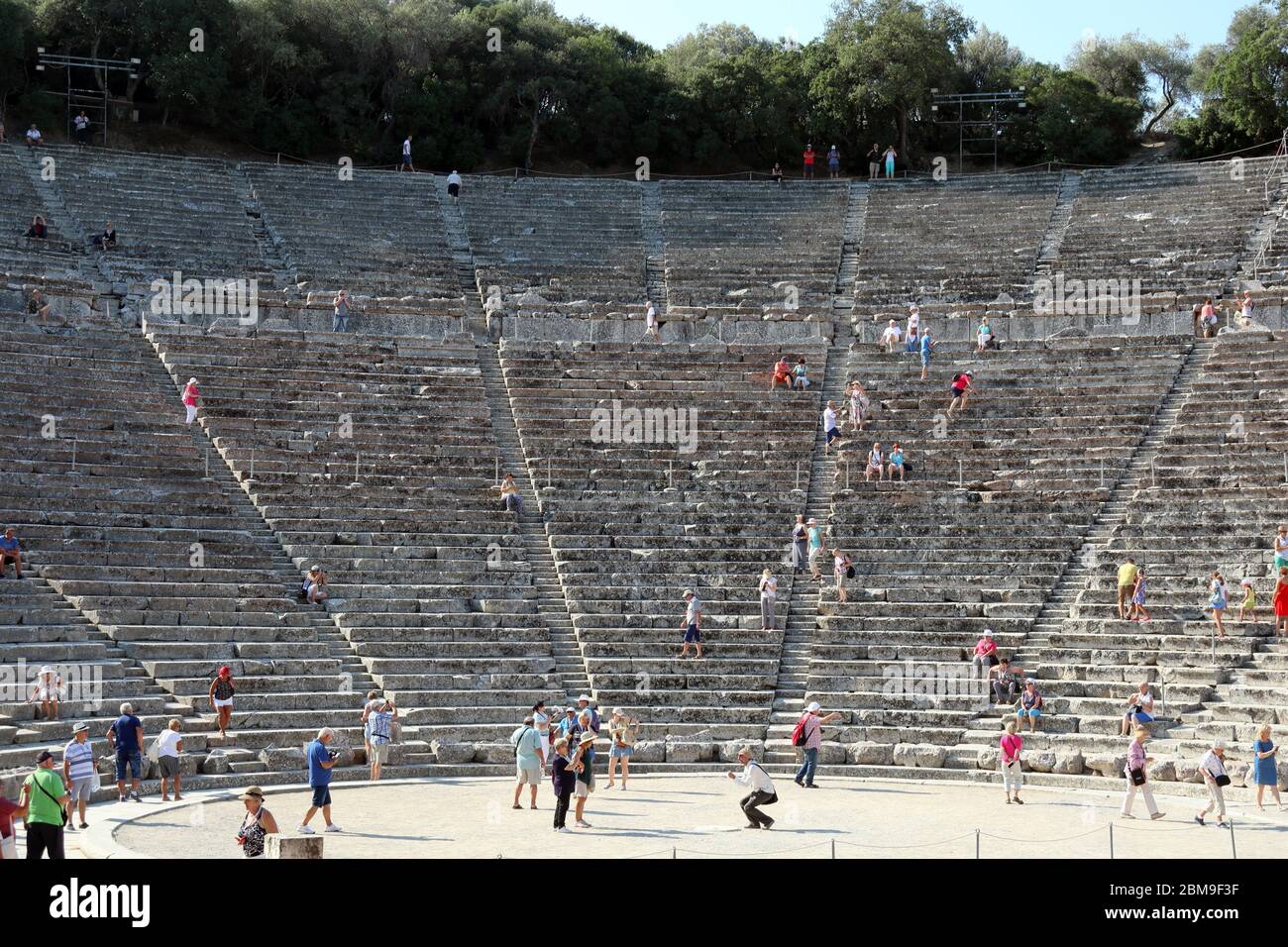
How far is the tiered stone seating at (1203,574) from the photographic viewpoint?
19781 millimetres

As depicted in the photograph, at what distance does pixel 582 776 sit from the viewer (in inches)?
631

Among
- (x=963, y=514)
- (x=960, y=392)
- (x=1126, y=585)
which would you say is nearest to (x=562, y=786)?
(x=1126, y=585)

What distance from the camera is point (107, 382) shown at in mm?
25953

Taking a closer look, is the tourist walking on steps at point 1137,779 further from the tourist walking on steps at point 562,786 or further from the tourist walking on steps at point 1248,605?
the tourist walking on steps at point 562,786

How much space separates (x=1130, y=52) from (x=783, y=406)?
29.3 metres

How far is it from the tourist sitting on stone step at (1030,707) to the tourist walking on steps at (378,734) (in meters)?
7.93

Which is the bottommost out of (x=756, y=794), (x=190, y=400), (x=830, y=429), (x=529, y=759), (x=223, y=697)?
(x=756, y=794)

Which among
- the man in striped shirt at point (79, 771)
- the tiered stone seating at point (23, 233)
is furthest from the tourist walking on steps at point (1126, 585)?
the tiered stone seating at point (23, 233)

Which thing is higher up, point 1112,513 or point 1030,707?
point 1112,513

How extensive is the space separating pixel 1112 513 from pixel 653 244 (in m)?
15.3

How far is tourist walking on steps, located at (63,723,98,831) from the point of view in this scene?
1555 cm

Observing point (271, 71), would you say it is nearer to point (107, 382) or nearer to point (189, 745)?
point (107, 382)

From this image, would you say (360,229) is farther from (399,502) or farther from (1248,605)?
(1248,605)
